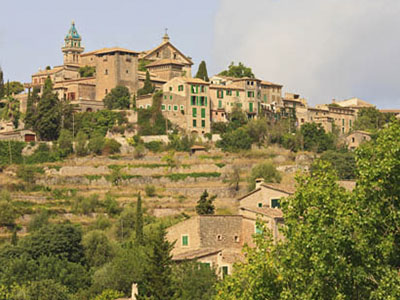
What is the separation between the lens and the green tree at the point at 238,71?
95875mm

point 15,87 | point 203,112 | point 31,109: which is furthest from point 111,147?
point 15,87

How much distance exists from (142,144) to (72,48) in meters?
25.1

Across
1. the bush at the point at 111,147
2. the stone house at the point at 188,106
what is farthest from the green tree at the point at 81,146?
the stone house at the point at 188,106

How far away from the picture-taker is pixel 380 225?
89.6 ft

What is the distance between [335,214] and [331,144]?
193 ft

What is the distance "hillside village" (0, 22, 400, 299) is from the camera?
232 feet

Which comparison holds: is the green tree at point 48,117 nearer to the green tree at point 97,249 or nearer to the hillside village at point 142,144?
the hillside village at point 142,144

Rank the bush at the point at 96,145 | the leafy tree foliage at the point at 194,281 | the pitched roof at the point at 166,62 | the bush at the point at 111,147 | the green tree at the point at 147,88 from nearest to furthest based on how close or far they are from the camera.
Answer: the leafy tree foliage at the point at 194,281 → the bush at the point at 96,145 → the bush at the point at 111,147 → the green tree at the point at 147,88 → the pitched roof at the point at 166,62

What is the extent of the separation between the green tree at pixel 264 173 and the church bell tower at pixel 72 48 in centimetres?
3026

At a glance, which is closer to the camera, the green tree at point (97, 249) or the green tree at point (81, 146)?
the green tree at point (97, 249)

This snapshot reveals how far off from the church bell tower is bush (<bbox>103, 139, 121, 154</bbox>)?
19285mm

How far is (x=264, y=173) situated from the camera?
74.6 metres

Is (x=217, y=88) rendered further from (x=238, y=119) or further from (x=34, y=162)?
(x=34, y=162)

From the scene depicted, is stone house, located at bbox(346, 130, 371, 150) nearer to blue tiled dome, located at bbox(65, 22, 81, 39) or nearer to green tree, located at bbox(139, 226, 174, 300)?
blue tiled dome, located at bbox(65, 22, 81, 39)
